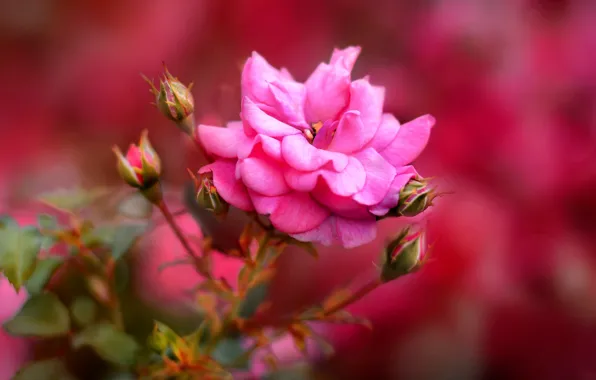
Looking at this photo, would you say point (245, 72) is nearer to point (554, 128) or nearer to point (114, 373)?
point (114, 373)

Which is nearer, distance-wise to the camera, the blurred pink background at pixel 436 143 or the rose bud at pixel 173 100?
→ the rose bud at pixel 173 100

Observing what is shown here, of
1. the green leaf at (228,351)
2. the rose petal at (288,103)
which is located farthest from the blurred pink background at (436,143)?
the rose petal at (288,103)

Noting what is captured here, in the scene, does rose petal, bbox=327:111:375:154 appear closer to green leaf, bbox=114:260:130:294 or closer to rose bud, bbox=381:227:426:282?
rose bud, bbox=381:227:426:282

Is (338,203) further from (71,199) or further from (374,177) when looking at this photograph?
(71,199)

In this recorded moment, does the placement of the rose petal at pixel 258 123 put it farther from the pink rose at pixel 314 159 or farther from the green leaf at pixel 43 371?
the green leaf at pixel 43 371

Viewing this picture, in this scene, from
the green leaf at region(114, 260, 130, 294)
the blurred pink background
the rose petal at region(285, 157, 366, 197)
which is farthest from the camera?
the blurred pink background

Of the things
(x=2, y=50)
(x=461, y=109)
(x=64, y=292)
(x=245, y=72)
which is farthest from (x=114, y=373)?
(x=2, y=50)

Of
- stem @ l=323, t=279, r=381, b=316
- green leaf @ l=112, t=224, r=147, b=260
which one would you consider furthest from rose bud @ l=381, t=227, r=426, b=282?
green leaf @ l=112, t=224, r=147, b=260

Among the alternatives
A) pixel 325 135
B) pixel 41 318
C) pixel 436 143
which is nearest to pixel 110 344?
pixel 41 318
